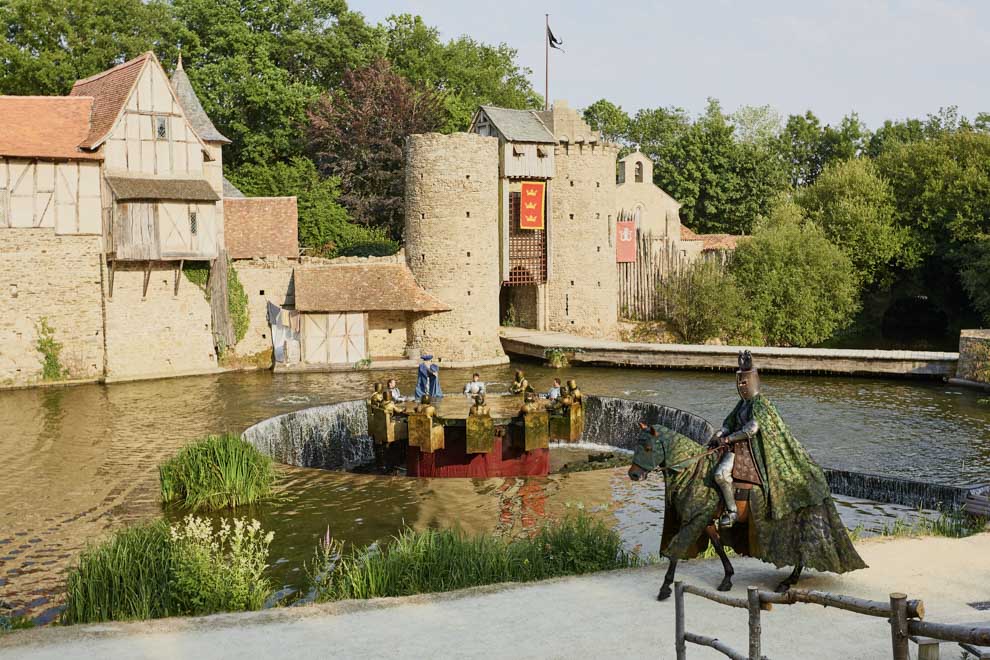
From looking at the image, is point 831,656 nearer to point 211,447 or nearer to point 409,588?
point 409,588

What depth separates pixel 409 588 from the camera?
374 inches

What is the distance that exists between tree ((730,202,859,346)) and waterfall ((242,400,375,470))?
18997 millimetres

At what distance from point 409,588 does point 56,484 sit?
10143 mm

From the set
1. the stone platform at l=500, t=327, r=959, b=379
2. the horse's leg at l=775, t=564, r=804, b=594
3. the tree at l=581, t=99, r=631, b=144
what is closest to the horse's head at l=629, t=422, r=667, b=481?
the horse's leg at l=775, t=564, r=804, b=594

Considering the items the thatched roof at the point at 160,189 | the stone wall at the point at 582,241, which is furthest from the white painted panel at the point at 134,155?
the stone wall at the point at 582,241

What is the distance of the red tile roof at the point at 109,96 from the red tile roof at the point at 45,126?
0.95ft

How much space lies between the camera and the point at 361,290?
3231 centimetres

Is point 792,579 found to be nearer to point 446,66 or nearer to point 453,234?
point 453,234

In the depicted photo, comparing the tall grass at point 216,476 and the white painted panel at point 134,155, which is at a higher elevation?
the white painted panel at point 134,155

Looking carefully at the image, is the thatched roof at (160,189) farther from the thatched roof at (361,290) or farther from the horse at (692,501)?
the horse at (692,501)

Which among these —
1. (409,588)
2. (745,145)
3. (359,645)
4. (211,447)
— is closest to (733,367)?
(211,447)

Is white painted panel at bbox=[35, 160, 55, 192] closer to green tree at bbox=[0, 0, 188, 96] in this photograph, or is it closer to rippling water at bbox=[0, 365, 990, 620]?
rippling water at bbox=[0, 365, 990, 620]

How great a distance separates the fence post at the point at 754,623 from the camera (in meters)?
6.14

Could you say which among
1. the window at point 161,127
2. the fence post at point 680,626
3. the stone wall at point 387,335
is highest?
the window at point 161,127
